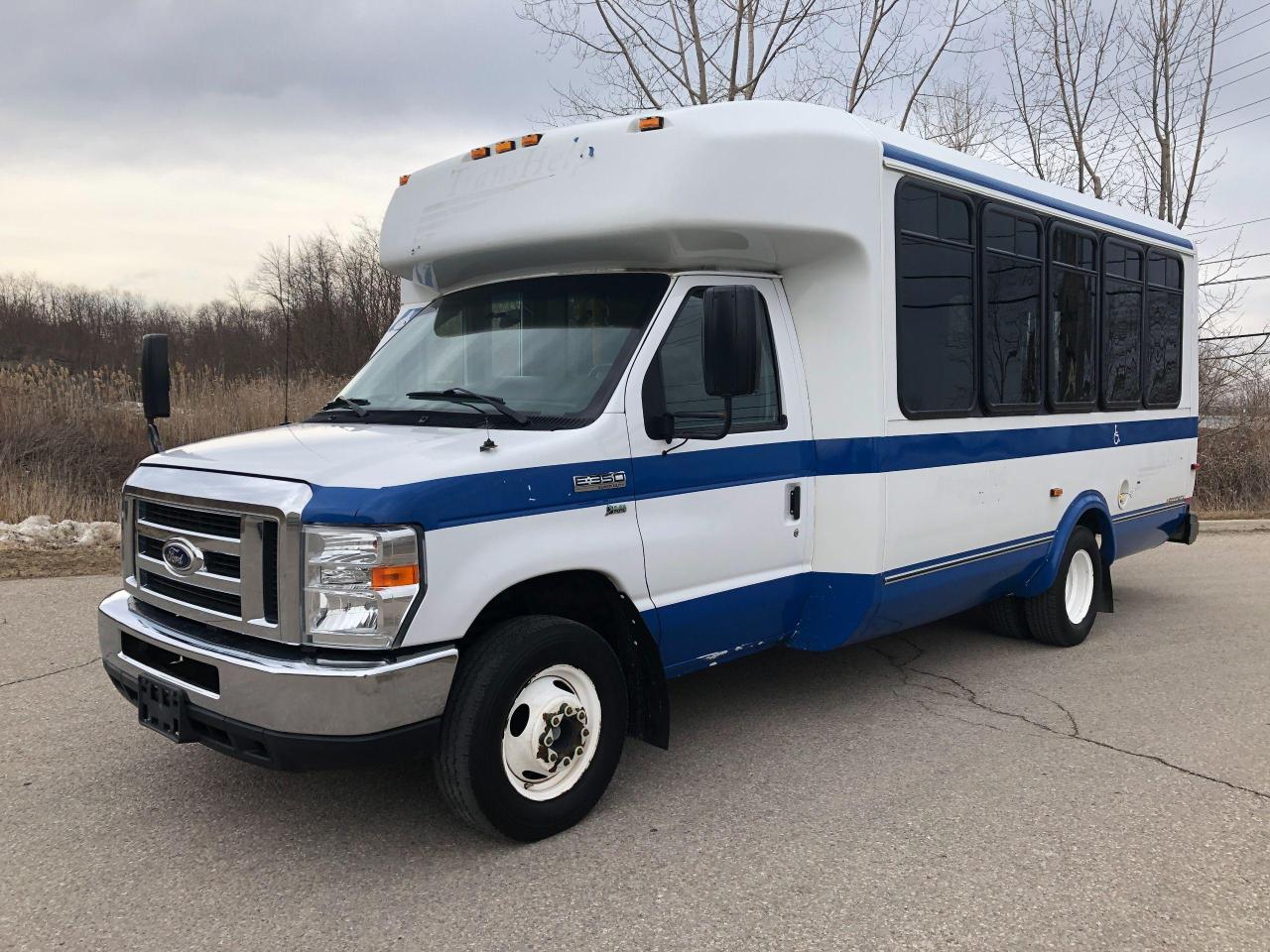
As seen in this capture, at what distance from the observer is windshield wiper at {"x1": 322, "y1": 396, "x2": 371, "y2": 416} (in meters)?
4.60

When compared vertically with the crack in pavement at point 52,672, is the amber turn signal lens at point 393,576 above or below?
above

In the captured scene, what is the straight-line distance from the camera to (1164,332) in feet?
25.7

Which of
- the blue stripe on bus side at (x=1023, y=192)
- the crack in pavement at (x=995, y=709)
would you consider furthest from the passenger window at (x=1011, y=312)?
the crack in pavement at (x=995, y=709)

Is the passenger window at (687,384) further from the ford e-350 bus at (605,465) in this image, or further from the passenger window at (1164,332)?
the passenger window at (1164,332)

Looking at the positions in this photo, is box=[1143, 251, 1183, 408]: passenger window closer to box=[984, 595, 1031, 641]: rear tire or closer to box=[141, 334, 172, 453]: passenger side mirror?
box=[984, 595, 1031, 641]: rear tire

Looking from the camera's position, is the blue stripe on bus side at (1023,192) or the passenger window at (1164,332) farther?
the passenger window at (1164,332)

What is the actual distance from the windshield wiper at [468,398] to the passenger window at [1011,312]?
298 cm

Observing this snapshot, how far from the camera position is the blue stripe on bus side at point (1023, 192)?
5.22 m

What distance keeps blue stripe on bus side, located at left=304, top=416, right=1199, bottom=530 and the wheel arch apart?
1.22ft

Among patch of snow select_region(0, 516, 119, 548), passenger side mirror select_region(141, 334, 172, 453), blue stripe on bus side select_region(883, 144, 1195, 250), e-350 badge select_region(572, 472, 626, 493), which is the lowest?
patch of snow select_region(0, 516, 119, 548)

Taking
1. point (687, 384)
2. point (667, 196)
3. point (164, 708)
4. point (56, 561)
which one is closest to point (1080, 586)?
point (687, 384)

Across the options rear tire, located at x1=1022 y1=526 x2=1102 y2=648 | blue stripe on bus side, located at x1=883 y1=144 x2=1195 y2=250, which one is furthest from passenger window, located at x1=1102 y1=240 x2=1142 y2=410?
rear tire, located at x1=1022 y1=526 x2=1102 y2=648

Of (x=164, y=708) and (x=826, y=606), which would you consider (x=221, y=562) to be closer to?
(x=164, y=708)

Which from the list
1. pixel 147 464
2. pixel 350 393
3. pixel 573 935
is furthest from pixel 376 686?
pixel 350 393
